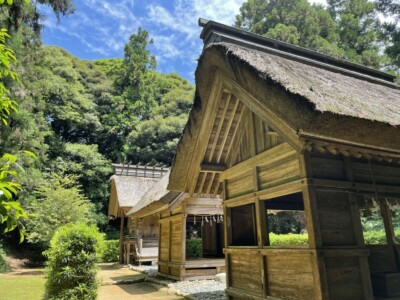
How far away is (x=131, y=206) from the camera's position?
58.4ft

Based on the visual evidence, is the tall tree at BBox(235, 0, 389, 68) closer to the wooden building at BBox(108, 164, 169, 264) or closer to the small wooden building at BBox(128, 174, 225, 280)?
the wooden building at BBox(108, 164, 169, 264)

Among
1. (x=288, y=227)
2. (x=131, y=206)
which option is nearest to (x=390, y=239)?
(x=131, y=206)

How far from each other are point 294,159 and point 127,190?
16.1 meters

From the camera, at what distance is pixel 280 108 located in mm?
3611

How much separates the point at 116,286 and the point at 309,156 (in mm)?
8201

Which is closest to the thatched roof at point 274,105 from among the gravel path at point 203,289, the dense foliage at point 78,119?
the gravel path at point 203,289

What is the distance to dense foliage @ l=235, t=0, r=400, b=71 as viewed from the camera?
24625mm

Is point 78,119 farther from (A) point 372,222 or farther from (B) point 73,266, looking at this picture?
(A) point 372,222

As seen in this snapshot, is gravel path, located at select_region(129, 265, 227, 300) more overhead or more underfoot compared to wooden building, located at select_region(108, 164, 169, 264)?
more underfoot

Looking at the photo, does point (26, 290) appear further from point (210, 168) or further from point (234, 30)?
point (234, 30)

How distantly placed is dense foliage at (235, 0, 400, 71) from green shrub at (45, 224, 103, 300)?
2445 centimetres

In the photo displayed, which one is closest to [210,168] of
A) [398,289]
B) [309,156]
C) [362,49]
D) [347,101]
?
[309,156]

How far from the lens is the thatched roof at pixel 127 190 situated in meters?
18.0

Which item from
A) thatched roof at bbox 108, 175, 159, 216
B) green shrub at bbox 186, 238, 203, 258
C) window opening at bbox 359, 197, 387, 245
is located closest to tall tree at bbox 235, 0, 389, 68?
window opening at bbox 359, 197, 387, 245
